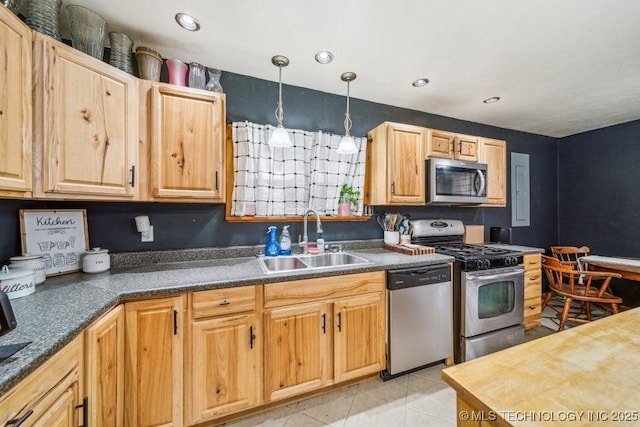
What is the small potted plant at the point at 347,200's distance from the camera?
2438mm

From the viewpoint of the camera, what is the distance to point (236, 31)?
64.1 inches

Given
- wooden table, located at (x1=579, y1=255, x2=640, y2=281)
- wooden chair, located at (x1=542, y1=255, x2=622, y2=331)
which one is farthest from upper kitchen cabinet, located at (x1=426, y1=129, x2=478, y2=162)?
wooden table, located at (x1=579, y1=255, x2=640, y2=281)

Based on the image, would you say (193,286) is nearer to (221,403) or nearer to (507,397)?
(221,403)

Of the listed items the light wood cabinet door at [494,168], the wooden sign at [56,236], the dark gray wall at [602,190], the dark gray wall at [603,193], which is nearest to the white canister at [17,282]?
the wooden sign at [56,236]

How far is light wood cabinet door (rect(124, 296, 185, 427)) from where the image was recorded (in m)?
1.30

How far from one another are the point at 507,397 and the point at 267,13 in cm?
194

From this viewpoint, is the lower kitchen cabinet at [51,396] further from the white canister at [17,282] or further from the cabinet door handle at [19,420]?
the white canister at [17,282]

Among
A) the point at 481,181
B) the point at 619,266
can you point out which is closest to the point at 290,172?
the point at 481,181

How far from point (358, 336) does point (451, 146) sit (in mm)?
2072

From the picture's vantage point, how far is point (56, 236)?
5.06 ft

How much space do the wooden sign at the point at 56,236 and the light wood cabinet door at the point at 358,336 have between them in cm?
168

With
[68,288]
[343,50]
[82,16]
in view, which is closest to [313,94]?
[343,50]

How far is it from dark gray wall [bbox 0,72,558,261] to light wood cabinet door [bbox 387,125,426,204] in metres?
0.34

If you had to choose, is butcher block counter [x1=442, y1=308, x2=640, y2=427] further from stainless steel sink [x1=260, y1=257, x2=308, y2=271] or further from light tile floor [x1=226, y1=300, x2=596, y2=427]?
stainless steel sink [x1=260, y1=257, x2=308, y2=271]
